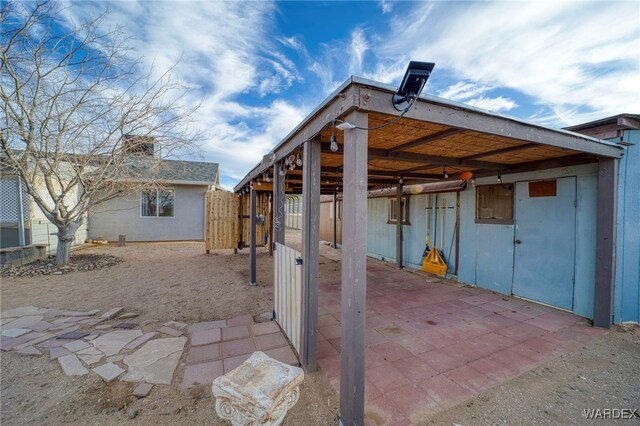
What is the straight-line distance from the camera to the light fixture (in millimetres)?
1580

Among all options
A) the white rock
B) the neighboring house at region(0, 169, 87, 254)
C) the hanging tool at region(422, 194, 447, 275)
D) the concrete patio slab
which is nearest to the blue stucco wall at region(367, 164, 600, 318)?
the hanging tool at region(422, 194, 447, 275)

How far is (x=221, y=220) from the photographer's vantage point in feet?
27.2

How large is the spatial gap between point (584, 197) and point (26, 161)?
1085 centimetres

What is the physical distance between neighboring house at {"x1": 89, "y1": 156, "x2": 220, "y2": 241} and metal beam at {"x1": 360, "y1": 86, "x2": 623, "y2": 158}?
34.0ft

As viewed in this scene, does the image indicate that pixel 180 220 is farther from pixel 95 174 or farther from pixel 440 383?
pixel 440 383

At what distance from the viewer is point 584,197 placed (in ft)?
12.3

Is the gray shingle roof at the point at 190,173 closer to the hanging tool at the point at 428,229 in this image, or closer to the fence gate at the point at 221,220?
the fence gate at the point at 221,220

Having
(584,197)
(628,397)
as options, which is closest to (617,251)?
(584,197)

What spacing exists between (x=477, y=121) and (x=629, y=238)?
3.27 meters

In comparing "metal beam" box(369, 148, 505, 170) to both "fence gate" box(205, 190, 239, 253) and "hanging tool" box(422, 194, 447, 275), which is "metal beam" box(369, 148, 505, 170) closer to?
"hanging tool" box(422, 194, 447, 275)

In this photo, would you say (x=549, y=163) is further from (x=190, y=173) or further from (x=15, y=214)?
(x=15, y=214)

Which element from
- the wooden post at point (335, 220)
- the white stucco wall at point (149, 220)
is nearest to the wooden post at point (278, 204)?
the wooden post at point (335, 220)

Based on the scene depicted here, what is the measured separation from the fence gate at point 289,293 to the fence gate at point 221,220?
544 centimetres

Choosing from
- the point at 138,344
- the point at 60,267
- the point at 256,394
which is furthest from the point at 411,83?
the point at 60,267
